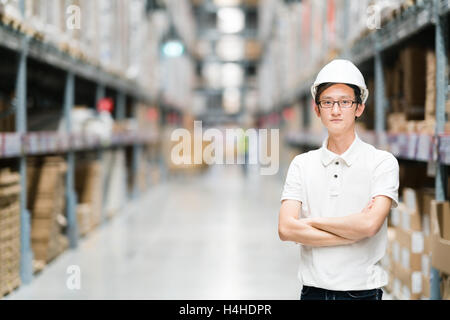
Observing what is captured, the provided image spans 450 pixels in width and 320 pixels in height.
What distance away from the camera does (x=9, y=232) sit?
14.2 feet

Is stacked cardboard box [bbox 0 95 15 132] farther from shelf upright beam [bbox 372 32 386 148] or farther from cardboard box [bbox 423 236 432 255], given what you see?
cardboard box [bbox 423 236 432 255]

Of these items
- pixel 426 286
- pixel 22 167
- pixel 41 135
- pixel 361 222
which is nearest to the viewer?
pixel 361 222

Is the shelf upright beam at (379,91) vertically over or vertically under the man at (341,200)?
over

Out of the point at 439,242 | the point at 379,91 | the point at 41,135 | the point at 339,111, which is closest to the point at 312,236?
the point at 339,111

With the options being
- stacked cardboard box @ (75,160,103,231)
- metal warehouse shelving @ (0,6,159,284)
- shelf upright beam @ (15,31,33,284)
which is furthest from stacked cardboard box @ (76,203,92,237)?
shelf upright beam @ (15,31,33,284)

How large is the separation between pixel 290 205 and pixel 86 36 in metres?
5.38

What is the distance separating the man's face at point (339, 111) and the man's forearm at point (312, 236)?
324 millimetres

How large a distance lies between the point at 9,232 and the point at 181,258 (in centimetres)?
198

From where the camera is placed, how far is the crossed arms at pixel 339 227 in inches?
70.8

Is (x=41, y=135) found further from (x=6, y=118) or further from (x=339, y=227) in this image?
(x=339, y=227)

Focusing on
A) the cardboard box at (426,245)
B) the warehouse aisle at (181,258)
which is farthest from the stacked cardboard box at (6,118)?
the cardboard box at (426,245)

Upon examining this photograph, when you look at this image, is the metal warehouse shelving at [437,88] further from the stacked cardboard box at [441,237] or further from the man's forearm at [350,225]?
the man's forearm at [350,225]

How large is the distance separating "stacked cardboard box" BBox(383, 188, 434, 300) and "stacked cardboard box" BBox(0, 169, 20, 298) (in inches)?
113

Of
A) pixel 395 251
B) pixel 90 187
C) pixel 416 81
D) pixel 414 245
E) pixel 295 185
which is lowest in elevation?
pixel 395 251
